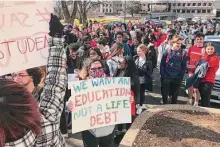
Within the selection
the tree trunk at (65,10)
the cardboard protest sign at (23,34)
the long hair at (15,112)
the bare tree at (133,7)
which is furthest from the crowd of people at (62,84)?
the bare tree at (133,7)

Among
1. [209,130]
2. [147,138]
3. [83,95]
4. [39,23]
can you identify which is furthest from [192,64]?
[39,23]

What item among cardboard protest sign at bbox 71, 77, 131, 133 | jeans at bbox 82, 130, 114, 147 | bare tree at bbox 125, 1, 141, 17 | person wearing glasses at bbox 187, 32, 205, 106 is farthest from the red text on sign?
bare tree at bbox 125, 1, 141, 17

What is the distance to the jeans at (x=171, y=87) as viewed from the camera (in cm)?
665

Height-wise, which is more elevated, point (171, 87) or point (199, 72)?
point (199, 72)

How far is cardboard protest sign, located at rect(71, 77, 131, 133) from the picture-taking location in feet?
10.8

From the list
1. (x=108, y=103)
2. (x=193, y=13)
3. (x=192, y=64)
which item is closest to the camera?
(x=108, y=103)

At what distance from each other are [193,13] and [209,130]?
143 meters

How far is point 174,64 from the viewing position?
21.3 feet

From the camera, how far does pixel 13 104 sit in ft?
4.63

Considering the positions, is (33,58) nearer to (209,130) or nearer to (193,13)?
(209,130)

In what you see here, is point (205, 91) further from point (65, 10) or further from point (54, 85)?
point (65, 10)

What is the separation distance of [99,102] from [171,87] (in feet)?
11.8

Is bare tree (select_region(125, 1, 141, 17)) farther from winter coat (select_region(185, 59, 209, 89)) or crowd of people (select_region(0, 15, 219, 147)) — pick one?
winter coat (select_region(185, 59, 209, 89))

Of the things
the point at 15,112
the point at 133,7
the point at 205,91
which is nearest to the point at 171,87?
the point at 205,91
